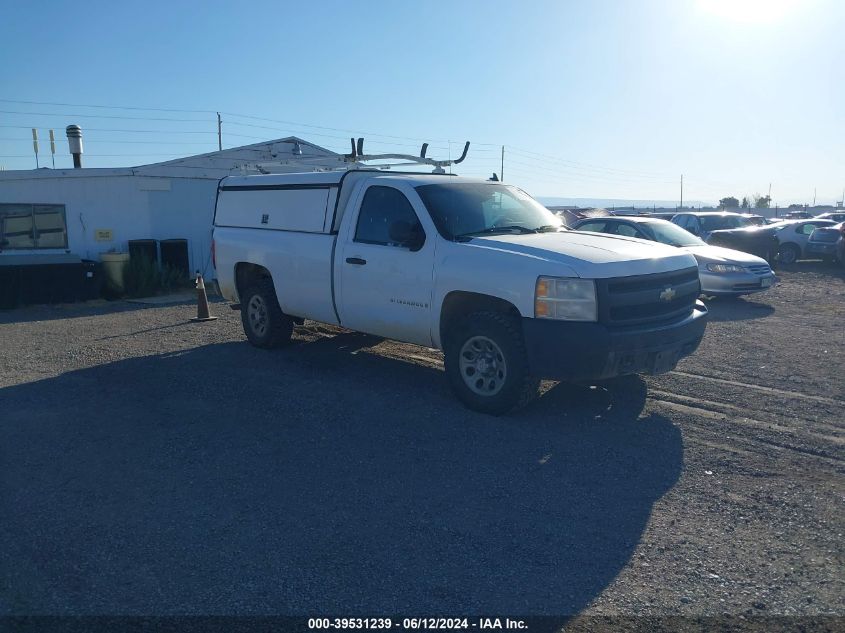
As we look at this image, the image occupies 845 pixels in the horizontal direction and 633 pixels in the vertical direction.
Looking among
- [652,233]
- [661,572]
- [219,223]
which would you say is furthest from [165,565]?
[652,233]

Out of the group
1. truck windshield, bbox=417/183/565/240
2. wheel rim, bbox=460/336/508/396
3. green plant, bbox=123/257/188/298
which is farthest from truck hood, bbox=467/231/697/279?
green plant, bbox=123/257/188/298

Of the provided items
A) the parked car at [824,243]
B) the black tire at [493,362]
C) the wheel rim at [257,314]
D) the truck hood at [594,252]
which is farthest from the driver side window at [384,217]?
the parked car at [824,243]

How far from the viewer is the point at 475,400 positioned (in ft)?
21.4

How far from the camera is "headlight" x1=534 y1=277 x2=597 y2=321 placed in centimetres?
585

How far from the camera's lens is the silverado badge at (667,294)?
6.27 meters

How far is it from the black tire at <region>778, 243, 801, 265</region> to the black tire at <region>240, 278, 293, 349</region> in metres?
18.6

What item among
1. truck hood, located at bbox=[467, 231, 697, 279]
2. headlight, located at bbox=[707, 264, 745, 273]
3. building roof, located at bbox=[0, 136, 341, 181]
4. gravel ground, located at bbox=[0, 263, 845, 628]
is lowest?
gravel ground, located at bbox=[0, 263, 845, 628]

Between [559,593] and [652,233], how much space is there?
10597 mm

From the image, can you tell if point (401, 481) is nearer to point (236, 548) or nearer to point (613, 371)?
point (236, 548)

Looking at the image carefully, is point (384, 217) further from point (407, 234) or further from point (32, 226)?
point (32, 226)

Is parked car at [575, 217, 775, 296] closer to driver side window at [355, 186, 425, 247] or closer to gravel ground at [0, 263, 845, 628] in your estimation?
gravel ground at [0, 263, 845, 628]

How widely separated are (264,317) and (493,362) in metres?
3.93

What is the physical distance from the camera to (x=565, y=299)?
5.89 metres

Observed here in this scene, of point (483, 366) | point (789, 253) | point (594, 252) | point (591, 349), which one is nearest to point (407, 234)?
point (483, 366)
